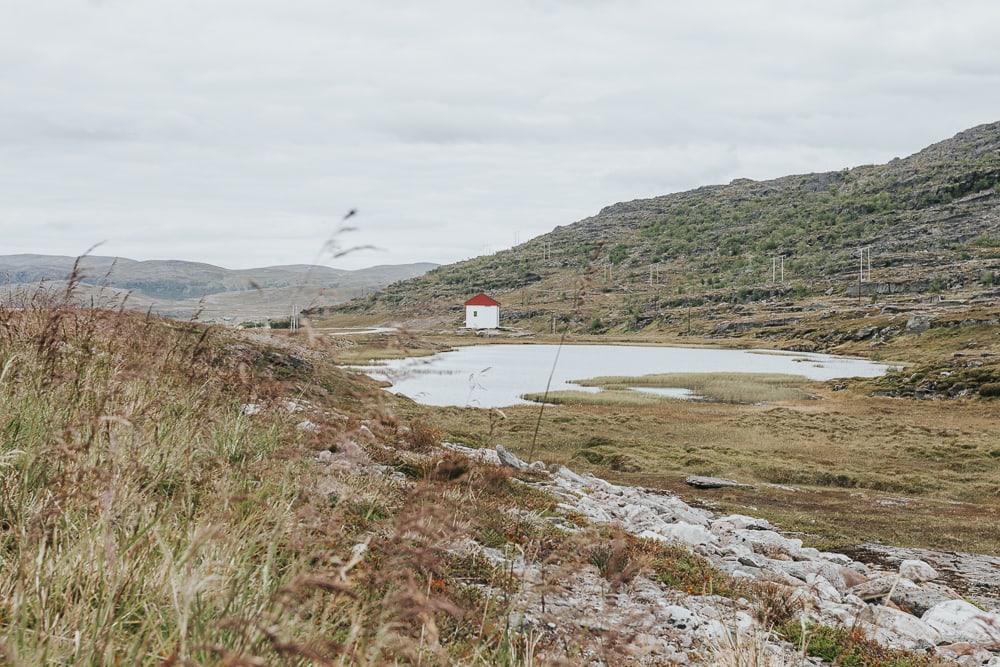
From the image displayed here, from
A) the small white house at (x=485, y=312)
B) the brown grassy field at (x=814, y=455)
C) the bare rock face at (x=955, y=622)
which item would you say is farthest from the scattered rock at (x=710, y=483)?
the small white house at (x=485, y=312)

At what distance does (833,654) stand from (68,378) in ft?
26.3

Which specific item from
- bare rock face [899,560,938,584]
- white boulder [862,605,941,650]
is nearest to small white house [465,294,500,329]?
bare rock face [899,560,938,584]

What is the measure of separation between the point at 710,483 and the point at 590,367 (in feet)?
221

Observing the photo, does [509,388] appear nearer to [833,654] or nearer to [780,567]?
[780,567]

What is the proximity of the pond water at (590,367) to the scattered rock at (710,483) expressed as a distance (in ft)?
72.8

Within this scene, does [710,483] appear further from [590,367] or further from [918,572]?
[590,367]

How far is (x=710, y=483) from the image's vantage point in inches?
1040

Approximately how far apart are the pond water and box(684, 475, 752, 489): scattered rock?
72.8ft

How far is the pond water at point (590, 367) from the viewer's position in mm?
60781

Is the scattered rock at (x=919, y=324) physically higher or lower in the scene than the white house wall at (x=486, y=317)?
lower

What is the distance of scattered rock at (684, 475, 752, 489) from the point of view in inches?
1036

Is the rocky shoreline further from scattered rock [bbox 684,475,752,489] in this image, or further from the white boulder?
scattered rock [bbox 684,475,752,489]

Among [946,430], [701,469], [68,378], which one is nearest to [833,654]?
[68,378]

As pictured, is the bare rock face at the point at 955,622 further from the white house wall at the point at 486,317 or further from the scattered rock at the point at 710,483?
the white house wall at the point at 486,317
